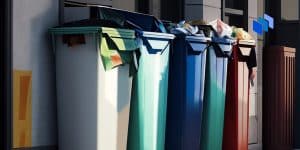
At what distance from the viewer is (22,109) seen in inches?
212

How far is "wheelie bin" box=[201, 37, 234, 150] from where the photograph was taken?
23.0ft

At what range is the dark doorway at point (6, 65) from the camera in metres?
5.26

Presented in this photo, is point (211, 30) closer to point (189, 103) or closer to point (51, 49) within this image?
point (189, 103)

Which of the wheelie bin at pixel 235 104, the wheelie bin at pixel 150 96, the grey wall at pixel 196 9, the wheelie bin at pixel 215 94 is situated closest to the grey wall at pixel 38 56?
the wheelie bin at pixel 150 96

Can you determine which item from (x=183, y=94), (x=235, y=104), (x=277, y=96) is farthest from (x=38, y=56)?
(x=277, y=96)

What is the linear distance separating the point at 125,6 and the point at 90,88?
2310 millimetres

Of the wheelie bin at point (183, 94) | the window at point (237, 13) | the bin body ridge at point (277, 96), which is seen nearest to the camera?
the wheelie bin at point (183, 94)

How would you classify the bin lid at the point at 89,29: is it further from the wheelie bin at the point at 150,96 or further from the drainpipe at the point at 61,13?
the wheelie bin at the point at 150,96

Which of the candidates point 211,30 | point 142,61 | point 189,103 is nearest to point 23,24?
point 142,61

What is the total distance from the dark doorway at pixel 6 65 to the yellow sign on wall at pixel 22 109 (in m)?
0.06

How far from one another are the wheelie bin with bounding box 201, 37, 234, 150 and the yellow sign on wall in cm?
217

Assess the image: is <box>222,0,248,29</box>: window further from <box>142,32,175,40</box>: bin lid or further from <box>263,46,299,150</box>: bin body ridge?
<box>142,32,175,40</box>: bin lid

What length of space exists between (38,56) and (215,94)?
224cm

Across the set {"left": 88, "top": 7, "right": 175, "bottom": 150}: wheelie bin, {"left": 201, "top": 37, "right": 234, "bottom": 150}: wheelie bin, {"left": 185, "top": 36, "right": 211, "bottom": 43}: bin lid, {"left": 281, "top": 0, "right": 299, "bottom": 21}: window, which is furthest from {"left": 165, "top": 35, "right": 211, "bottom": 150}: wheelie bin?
{"left": 281, "top": 0, "right": 299, "bottom": 21}: window
